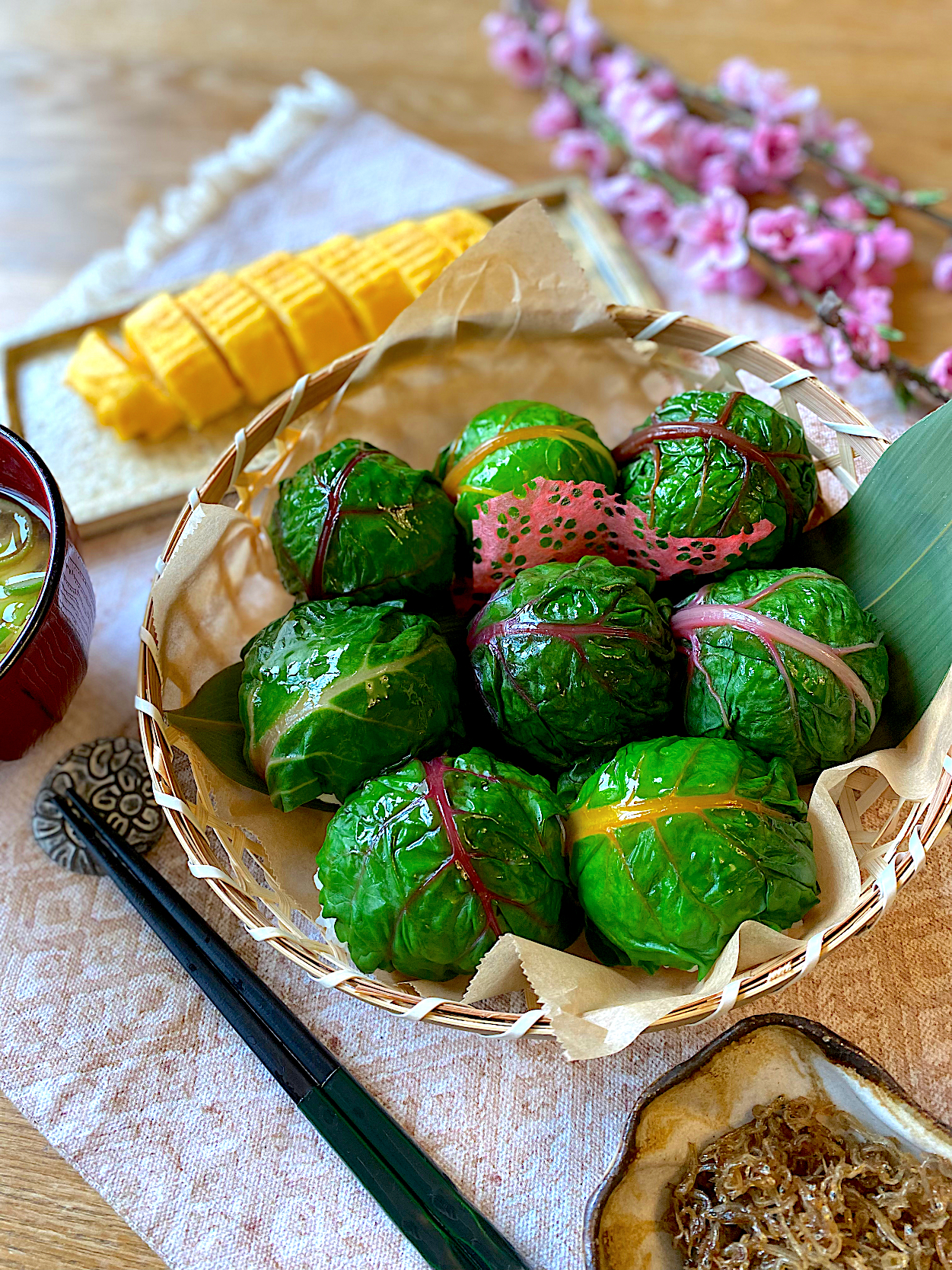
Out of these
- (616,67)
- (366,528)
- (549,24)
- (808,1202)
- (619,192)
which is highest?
(549,24)

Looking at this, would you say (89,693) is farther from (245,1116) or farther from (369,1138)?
(369,1138)

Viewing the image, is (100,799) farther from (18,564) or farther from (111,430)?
(111,430)

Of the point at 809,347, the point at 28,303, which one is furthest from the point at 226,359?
the point at 809,347

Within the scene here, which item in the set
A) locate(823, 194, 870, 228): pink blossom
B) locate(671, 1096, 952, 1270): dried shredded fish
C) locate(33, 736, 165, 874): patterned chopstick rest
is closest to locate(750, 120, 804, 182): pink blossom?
locate(823, 194, 870, 228): pink blossom

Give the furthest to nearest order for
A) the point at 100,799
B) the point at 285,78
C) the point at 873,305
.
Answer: the point at 285,78, the point at 873,305, the point at 100,799

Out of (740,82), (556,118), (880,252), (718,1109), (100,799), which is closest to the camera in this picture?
(718,1109)

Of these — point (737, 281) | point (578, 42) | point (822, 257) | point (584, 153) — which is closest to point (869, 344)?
point (822, 257)

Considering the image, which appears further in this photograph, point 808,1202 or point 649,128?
point 649,128
